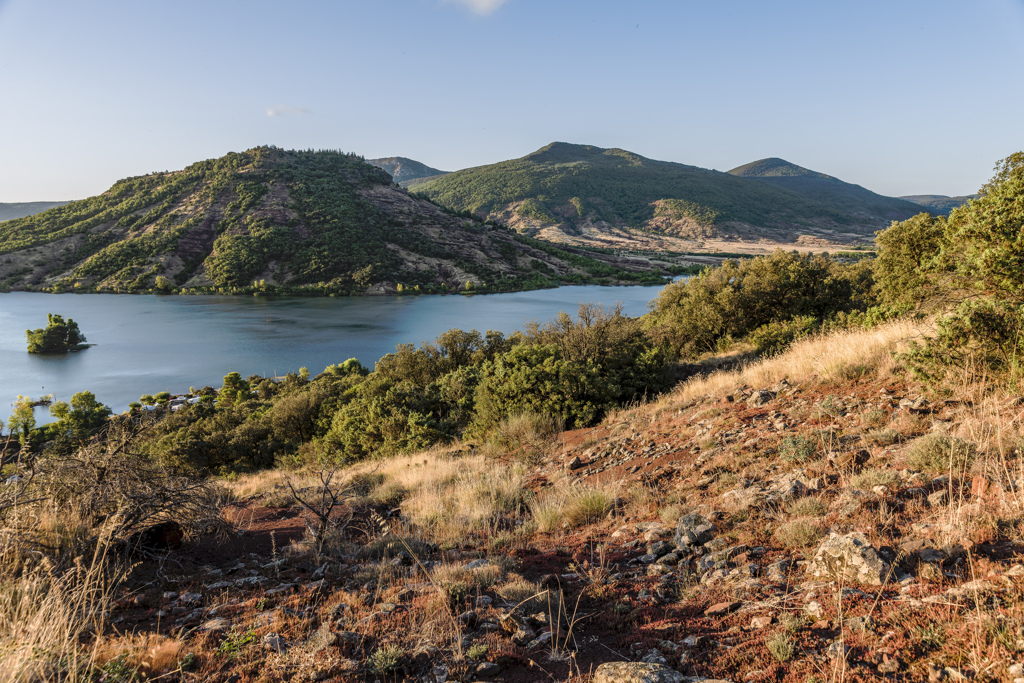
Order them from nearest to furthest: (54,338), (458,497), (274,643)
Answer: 1. (274,643)
2. (458,497)
3. (54,338)

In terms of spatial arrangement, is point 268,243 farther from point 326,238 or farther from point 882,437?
point 882,437

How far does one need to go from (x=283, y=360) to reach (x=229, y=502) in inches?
1274

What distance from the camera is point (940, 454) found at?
3.50 m

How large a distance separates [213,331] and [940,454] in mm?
50171

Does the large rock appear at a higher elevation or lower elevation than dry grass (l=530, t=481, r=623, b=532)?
higher

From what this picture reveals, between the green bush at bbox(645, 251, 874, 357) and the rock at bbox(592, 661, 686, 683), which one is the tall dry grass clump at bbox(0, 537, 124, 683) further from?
the green bush at bbox(645, 251, 874, 357)

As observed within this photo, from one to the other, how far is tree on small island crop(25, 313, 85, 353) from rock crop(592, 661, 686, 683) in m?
49.0

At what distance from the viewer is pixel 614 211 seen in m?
144

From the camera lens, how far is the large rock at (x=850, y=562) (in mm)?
2475

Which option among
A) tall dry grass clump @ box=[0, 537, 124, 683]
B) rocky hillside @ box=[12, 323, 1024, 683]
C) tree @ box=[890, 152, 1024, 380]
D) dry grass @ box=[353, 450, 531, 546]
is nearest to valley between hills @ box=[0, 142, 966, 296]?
dry grass @ box=[353, 450, 531, 546]

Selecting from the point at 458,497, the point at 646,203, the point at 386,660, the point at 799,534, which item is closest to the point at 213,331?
the point at 458,497

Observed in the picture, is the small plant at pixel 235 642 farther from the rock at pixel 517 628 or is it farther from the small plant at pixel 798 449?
the small plant at pixel 798 449

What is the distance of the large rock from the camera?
247 centimetres

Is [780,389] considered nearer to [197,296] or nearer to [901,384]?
[901,384]
